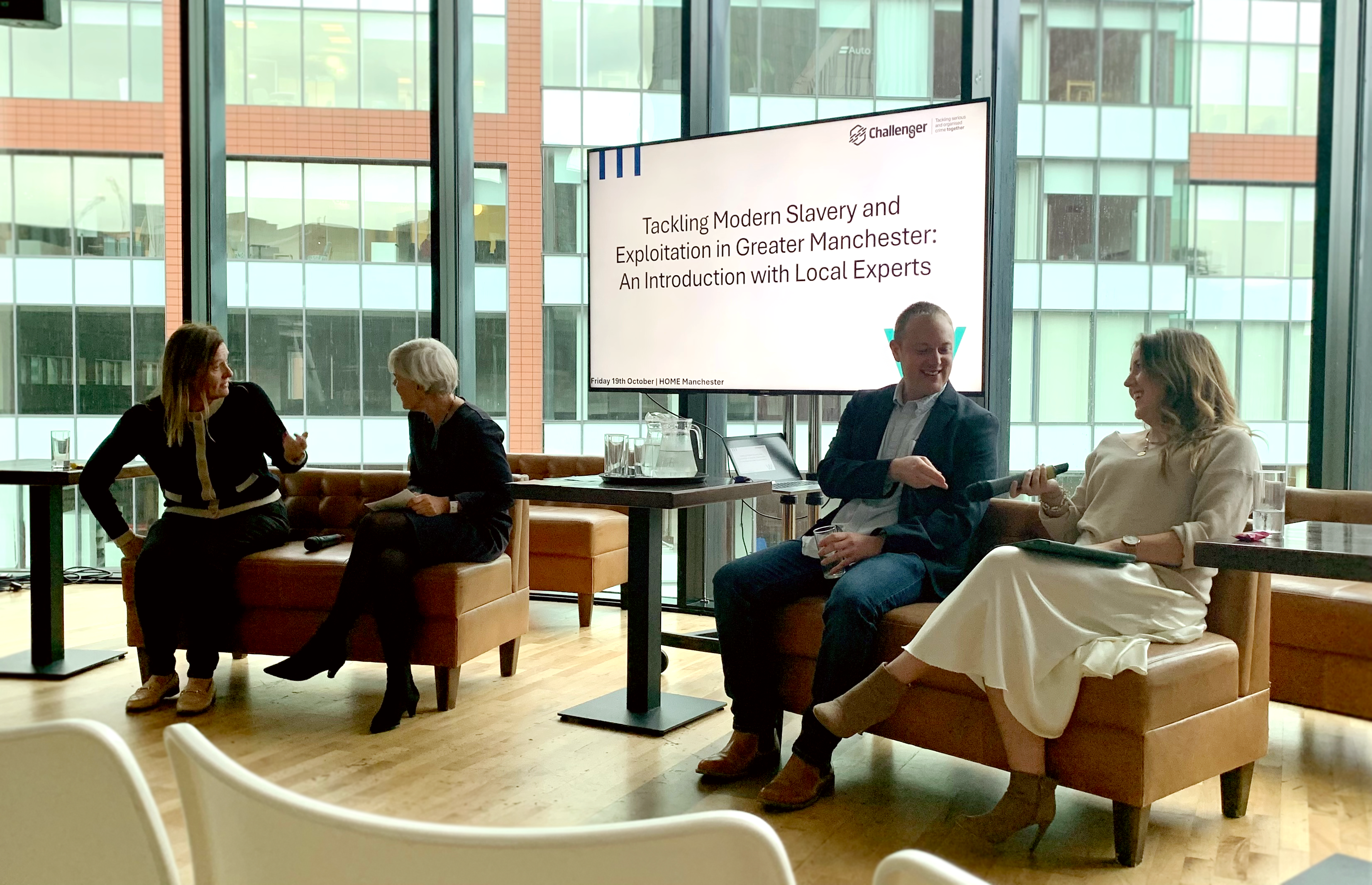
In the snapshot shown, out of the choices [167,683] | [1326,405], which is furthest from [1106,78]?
[167,683]

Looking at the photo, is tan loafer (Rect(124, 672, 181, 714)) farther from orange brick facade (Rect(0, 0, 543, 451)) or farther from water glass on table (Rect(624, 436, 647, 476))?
orange brick facade (Rect(0, 0, 543, 451))

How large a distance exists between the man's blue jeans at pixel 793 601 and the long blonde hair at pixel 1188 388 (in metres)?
0.73

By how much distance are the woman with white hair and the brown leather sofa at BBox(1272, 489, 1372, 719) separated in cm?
237

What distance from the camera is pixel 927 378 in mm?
3236

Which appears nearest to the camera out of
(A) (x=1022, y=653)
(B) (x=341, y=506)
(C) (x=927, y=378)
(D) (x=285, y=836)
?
(D) (x=285, y=836)

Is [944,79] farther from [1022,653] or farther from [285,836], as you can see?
[285,836]

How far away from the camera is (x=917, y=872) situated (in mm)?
596

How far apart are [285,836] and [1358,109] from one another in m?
4.76

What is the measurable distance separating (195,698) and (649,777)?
156 cm

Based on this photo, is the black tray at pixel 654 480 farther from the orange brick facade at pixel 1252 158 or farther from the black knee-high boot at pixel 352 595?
the orange brick facade at pixel 1252 158

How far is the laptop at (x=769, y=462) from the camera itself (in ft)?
12.9

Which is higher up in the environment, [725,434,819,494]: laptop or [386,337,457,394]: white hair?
[386,337,457,394]: white hair

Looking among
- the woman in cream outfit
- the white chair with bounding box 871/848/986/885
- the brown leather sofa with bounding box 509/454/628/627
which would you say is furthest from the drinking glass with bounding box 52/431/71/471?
the white chair with bounding box 871/848/986/885

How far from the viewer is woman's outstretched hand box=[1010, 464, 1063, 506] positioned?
9.51 feet
